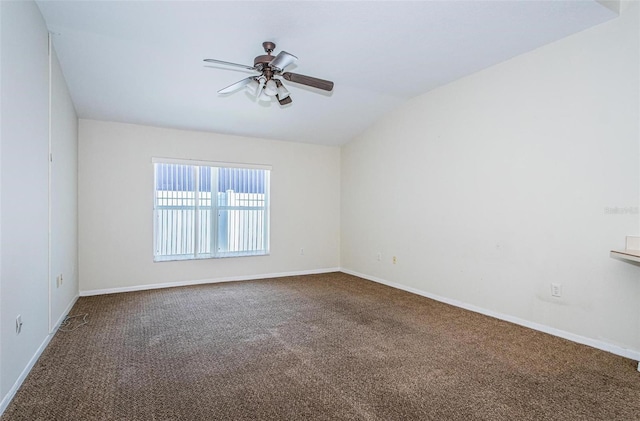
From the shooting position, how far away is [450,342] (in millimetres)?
2975

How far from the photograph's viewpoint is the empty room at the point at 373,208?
2172 millimetres

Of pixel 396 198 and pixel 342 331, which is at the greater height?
pixel 396 198

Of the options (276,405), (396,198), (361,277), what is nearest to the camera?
(276,405)

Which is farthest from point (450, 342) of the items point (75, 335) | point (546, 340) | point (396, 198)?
point (75, 335)

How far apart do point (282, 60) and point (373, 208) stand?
3269mm

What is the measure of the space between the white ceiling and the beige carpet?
2.55 metres

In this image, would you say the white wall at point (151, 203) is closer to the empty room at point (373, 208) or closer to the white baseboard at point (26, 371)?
the empty room at point (373, 208)

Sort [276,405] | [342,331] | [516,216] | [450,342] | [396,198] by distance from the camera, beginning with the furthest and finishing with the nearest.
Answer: [396,198]
[516,216]
[342,331]
[450,342]
[276,405]

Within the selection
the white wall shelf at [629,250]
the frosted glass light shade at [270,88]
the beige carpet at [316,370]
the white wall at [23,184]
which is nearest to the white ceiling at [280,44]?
the frosted glass light shade at [270,88]

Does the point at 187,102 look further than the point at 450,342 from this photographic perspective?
Yes

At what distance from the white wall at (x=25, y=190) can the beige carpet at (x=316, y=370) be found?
0.87 feet

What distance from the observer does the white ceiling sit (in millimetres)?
2748

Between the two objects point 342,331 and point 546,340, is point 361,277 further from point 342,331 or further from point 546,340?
point 546,340

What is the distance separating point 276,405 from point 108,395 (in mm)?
1038
